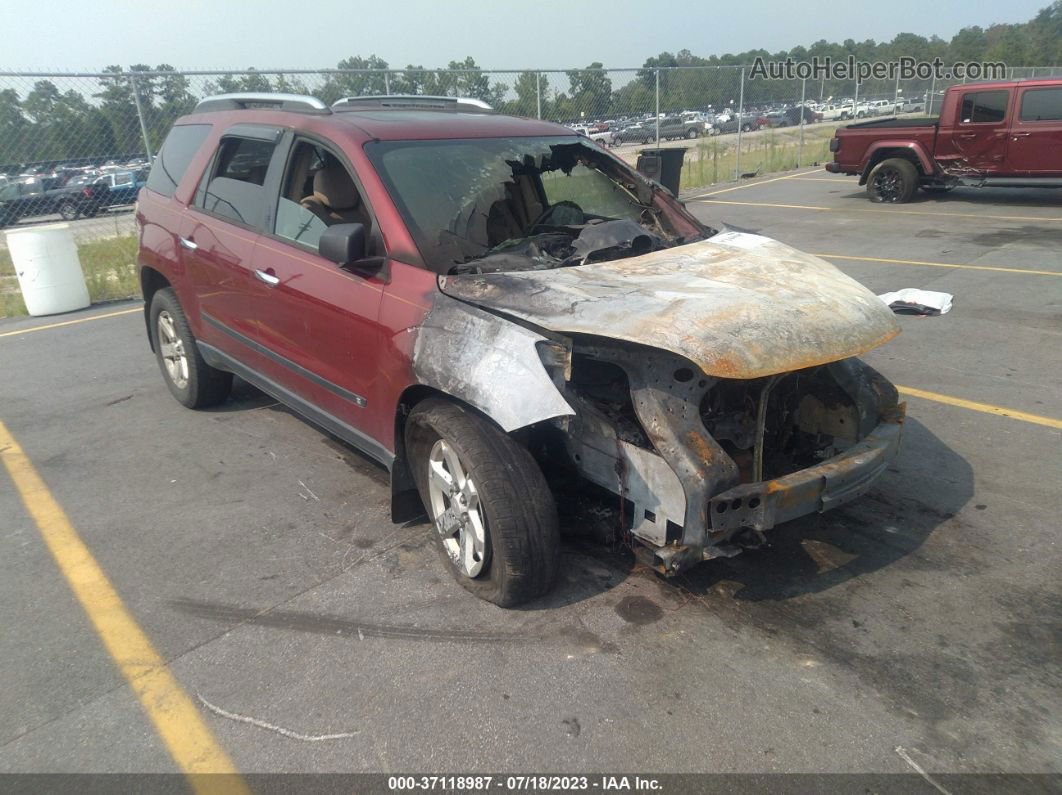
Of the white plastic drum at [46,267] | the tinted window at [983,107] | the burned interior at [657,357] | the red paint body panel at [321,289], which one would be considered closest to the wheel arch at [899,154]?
the tinted window at [983,107]

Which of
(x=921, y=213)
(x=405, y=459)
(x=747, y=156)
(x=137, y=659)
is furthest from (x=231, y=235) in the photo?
(x=747, y=156)

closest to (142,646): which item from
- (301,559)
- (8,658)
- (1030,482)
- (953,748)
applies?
(8,658)

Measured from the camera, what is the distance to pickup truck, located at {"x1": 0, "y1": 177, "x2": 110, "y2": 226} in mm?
10297

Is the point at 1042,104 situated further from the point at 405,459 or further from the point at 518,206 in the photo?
the point at 405,459

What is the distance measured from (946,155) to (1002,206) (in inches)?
52.4

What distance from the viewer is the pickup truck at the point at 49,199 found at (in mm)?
10297

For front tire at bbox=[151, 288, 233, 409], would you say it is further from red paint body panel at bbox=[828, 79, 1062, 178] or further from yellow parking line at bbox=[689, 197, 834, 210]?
red paint body panel at bbox=[828, 79, 1062, 178]

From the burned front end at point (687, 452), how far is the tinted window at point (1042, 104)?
12.4 metres

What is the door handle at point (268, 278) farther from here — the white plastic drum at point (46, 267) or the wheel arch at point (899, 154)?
the wheel arch at point (899, 154)

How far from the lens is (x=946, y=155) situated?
1402cm

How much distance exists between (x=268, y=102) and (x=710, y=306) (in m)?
3.22

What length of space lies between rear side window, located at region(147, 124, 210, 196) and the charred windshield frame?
2.07m

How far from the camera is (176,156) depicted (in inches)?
216

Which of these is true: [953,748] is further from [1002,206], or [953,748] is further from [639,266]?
[1002,206]
